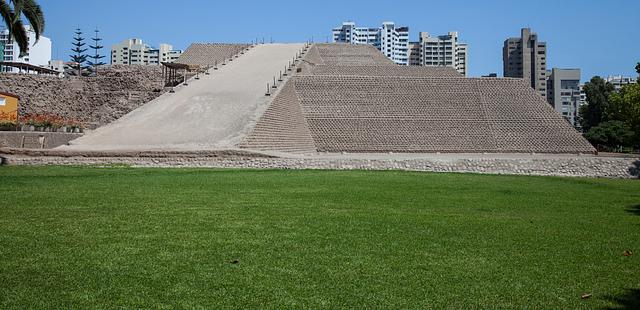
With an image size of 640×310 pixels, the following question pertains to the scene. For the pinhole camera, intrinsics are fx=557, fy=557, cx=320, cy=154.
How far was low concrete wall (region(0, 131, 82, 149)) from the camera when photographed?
1895cm

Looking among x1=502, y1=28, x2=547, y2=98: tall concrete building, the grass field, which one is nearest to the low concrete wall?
the grass field

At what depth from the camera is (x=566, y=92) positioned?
91.8 meters

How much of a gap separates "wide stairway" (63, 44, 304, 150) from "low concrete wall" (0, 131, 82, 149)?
222 centimetres

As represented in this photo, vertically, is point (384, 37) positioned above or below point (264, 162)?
above

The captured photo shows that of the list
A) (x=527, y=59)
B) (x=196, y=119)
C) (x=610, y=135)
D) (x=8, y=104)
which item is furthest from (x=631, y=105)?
(x=527, y=59)

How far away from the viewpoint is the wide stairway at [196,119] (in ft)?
56.6

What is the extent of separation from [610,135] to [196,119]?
30.0m

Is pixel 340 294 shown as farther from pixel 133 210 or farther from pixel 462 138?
pixel 462 138

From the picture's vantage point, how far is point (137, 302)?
320cm

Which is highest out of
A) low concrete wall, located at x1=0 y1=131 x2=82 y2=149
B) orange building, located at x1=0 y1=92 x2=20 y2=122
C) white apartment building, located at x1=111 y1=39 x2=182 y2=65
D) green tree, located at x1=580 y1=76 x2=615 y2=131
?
white apartment building, located at x1=111 y1=39 x2=182 y2=65

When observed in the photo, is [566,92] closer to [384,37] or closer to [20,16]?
[384,37]

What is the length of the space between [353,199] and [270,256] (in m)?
3.93

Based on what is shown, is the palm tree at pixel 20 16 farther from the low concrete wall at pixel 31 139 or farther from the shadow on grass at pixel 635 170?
the shadow on grass at pixel 635 170

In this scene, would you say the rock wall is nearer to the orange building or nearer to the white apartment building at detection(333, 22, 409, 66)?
the orange building
